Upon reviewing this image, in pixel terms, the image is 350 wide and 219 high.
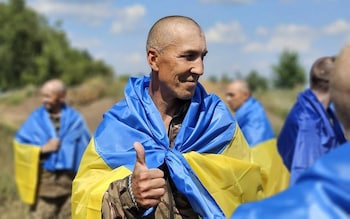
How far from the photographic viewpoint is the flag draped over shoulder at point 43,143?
902 centimetres

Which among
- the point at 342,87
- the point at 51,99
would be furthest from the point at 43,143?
the point at 342,87

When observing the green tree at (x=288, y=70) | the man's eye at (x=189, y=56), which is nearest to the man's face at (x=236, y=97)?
the man's eye at (x=189, y=56)

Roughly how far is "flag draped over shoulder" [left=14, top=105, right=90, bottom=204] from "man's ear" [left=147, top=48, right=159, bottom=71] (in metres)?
4.81

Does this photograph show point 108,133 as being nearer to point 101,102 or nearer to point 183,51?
point 183,51

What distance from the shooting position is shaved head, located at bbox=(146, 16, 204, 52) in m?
4.23

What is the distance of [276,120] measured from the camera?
83.3 ft

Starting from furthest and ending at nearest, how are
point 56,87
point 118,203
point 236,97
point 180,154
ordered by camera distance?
point 236,97 < point 56,87 < point 180,154 < point 118,203

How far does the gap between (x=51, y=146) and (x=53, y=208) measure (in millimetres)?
733

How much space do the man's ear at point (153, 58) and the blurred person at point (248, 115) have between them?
4.44 metres

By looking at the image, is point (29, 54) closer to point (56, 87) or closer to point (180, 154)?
point (56, 87)

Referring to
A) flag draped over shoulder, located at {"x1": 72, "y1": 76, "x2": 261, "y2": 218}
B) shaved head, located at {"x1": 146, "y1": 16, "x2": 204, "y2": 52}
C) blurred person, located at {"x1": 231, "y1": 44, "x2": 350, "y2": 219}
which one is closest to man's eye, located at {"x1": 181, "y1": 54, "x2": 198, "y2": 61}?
shaved head, located at {"x1": 146, "y1": 16, "x2": 204, "y2": 52}

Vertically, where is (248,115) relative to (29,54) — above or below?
above

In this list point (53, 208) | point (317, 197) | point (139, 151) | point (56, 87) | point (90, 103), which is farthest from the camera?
point (90, 103)

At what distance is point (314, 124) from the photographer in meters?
6.96
